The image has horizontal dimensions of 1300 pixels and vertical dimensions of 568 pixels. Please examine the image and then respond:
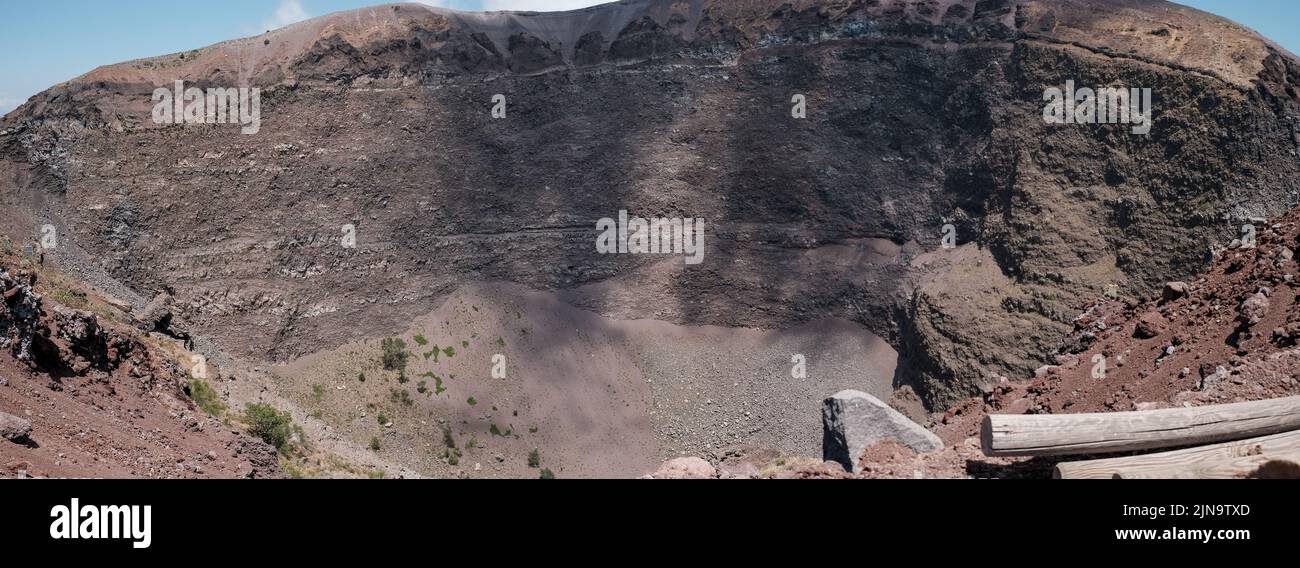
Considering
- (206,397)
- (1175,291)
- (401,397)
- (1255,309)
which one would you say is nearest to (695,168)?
(401,397)

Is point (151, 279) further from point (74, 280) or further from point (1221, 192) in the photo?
point (1221, 192)

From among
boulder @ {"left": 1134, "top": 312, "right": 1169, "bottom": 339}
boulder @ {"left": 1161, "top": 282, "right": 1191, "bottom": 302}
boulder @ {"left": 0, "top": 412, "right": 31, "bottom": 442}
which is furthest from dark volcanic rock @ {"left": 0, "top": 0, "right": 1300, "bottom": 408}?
boulder @ {"left": 0, "top": 412, "right": 31, "bottom": 442}

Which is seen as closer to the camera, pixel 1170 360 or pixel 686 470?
pixel 686 470

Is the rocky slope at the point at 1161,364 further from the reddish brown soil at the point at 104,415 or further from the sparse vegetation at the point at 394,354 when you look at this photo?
the sparse vegetation at the point at 394,354

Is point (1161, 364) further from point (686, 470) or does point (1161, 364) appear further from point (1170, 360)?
point (686, 470)

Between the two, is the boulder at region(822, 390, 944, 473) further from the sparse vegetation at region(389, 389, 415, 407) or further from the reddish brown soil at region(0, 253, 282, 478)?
the sparse vegetation at region(389, 389, 415, 407)

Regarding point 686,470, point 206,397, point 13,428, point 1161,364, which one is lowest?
point 206,397

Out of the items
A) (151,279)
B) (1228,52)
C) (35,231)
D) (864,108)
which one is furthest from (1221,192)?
(35,231)
